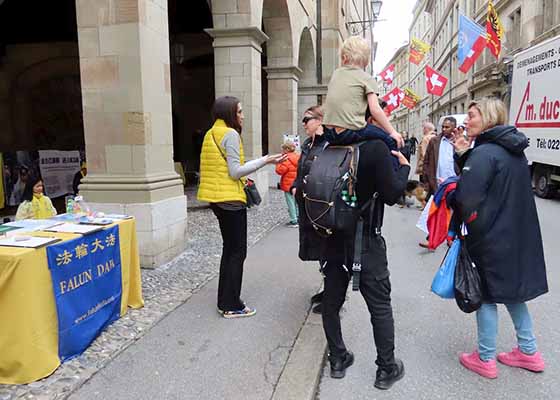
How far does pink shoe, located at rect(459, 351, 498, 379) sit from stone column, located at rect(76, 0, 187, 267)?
3498mm

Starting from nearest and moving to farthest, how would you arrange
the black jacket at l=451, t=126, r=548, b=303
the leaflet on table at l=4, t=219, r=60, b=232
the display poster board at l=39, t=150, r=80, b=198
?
the black jacket at l=451, t=126, r=548, b=303, the leaflet on table at l=4, t=219, r=60, b=232, the display poster board at l=39, t=150, r=80, b=198

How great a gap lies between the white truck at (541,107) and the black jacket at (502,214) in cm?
915

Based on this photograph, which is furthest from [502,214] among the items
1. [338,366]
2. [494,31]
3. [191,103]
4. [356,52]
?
A: [191,103]

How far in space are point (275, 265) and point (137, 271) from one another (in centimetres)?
195

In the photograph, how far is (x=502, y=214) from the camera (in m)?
2.69

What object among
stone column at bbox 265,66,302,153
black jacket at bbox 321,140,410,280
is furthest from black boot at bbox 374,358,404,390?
stone column at bbox 265,66,302,153

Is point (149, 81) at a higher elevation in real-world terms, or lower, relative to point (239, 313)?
higher

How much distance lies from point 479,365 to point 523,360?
0.31 meters

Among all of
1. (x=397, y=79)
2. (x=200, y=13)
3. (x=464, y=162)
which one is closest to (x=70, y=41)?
(x=200, y=13)

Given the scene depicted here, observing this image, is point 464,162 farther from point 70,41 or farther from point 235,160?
point 70,41

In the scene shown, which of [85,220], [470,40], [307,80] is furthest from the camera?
[307,80]

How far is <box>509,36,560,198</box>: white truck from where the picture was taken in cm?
1051

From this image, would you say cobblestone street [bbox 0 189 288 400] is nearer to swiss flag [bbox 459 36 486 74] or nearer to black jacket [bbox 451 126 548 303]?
black jacket [bbox 451 126 548 303]

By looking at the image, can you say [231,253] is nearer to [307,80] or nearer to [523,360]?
[523,360]
